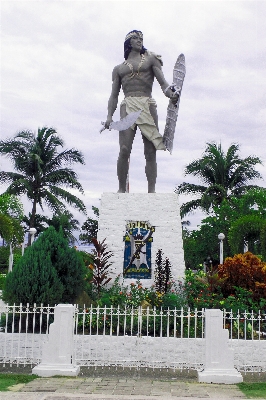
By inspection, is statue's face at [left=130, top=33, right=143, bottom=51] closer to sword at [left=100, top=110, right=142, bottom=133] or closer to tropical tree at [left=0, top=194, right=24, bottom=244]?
sword at [left=100, top=110, right=142, bottom=133]

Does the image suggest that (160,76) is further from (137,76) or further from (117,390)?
(117,390)

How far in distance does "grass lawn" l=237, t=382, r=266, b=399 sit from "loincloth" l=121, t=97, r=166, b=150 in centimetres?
561

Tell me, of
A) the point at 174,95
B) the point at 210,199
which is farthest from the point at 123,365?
the point at 210,199

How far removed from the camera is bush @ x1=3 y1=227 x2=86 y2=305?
22.7 ft

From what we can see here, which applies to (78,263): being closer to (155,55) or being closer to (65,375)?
(65,375)

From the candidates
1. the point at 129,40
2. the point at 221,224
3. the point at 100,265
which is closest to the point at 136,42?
the point at 129,40

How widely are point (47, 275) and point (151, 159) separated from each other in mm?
4171

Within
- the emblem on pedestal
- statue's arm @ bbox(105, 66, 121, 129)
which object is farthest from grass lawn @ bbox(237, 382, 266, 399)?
statue's arm @ bbox(105, 66, 121, 129)

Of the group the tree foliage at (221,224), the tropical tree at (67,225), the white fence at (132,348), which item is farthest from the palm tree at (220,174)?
the white fence at (132,348)

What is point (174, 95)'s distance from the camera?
31.4 feet

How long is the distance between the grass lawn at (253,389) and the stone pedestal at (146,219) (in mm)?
3436

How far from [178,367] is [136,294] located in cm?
216

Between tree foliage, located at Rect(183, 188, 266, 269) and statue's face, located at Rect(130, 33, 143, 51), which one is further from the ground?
statue's face, located at Rect(130, 33, 143, 51)

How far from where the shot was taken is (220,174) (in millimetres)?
23469
